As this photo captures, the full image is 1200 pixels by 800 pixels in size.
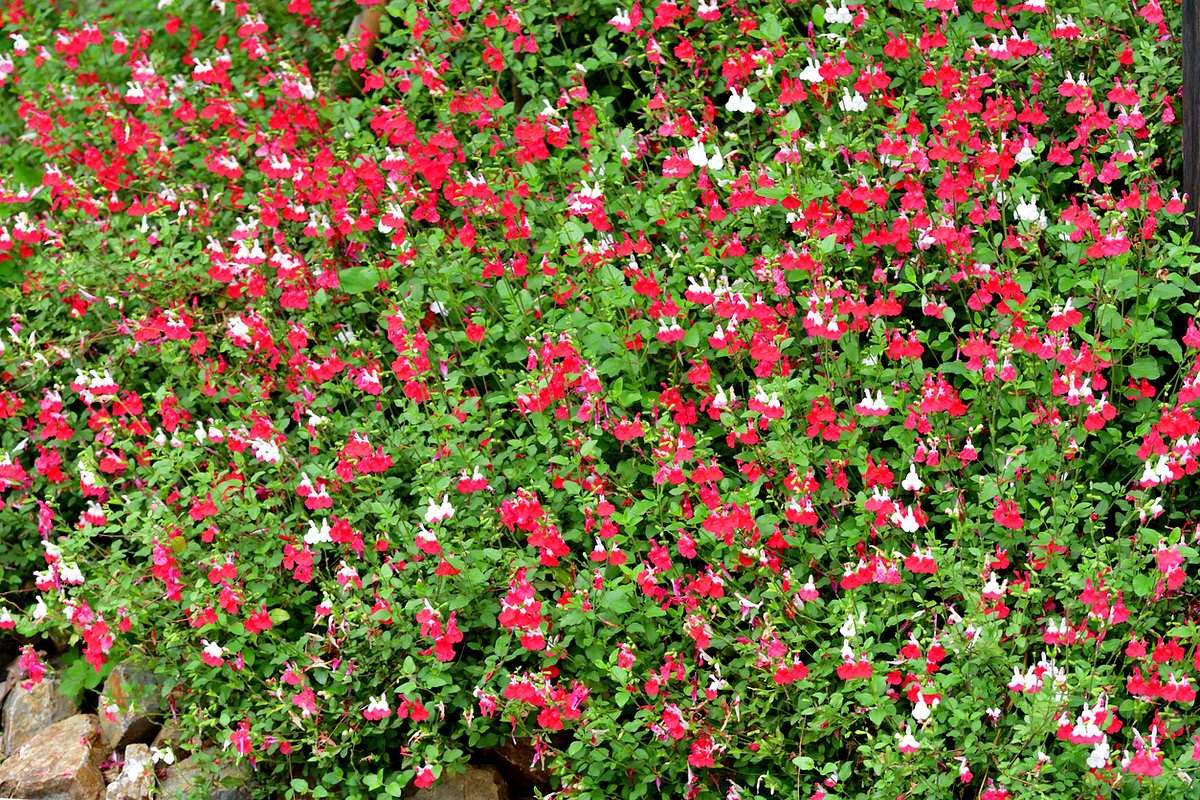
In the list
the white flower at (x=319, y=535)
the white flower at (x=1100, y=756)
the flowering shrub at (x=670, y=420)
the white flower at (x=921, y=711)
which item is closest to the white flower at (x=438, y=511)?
the flowering shrub at (x=670, y=420)

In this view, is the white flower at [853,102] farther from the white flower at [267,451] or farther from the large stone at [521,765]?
the large stone at [521,765]

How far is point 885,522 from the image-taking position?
3.46m

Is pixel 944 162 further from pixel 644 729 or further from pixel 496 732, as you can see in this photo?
pixel 496 732

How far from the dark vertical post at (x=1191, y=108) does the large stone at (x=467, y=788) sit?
2.50 metres

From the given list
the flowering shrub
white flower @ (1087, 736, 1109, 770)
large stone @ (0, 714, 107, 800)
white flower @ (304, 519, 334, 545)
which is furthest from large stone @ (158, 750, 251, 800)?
white flower @ (1087, 736, 1109, 770)

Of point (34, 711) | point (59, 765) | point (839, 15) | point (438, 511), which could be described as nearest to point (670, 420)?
point (438, 511)

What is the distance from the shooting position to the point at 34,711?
175 inches

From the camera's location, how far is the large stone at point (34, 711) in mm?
4418

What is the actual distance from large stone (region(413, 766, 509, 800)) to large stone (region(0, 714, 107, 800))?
1063 mm

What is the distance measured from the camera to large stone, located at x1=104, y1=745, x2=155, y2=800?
386 cm

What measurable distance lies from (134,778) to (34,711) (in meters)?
0.78

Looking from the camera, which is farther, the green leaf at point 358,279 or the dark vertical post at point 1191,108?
the green leaf at point 358,279

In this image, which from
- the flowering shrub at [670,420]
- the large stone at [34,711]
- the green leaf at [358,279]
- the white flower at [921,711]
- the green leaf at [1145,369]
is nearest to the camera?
the white flower at [921,711]

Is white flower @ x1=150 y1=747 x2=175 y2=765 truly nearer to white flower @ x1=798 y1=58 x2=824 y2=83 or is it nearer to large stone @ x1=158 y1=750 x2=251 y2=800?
large stone @ x1=158 y1=750 x2=251 y2=800
